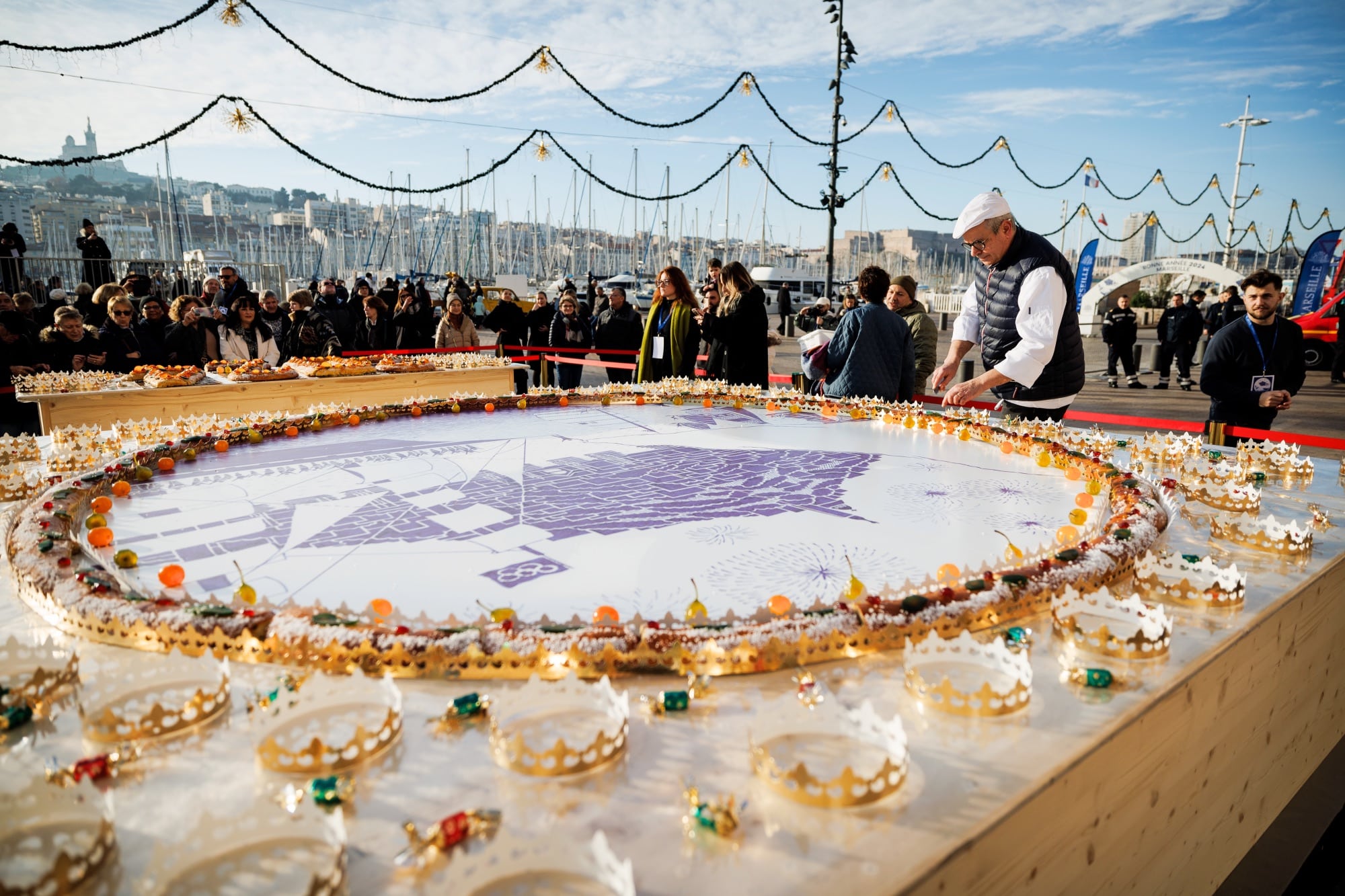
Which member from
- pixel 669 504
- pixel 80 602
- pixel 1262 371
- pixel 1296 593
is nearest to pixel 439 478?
pixel 669 504

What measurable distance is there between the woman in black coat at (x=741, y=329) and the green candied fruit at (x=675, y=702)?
4860 millimetres

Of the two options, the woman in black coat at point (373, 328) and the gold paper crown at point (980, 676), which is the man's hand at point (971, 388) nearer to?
the gold paper crown at point (980, 676)

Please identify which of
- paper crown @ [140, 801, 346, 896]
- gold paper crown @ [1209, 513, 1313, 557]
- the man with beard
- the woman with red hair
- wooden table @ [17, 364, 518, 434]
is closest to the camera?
paper crown @ [140, 801, 346, 896]

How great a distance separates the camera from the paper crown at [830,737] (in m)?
1.26

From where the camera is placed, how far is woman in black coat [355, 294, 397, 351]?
9594mm

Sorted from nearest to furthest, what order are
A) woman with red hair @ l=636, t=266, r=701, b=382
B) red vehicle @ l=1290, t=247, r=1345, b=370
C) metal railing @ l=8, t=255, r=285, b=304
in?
woman with red hair @ l=636, t=266, r=701, b=382, metal railing @ l=8, t=255, r=285, b=304, red vehicle @ l=1290, t=247, r=1345, b=370

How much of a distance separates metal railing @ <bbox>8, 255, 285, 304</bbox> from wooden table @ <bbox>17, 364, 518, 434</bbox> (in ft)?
25.0

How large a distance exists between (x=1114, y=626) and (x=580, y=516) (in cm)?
170

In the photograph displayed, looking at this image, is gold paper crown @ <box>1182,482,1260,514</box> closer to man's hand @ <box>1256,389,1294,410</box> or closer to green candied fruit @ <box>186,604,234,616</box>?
man's hand @ <box>1256,389,1294,410</box>

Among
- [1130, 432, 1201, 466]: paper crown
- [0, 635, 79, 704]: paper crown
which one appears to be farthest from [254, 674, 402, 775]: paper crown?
[1130, 432, 1201, 466]: paper crown

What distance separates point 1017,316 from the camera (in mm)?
3883

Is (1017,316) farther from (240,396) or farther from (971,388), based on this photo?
(240,396)

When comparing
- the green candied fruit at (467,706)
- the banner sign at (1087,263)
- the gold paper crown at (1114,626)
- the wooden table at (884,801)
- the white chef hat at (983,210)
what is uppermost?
the banner sign at (1087,263)

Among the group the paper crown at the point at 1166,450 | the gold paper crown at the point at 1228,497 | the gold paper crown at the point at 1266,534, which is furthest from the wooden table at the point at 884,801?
the paper crown at the point at 1166,450
